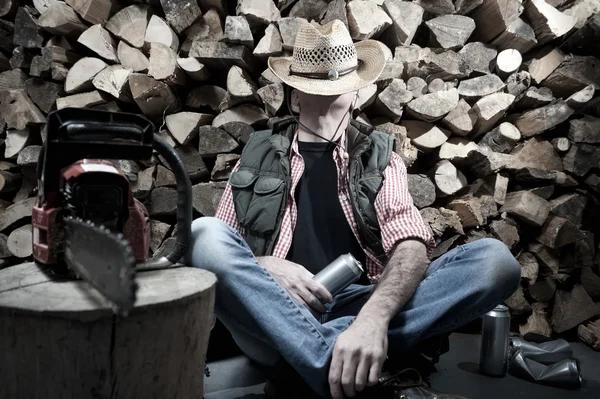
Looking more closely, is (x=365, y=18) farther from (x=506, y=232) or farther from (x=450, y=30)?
(x=506, y=232)

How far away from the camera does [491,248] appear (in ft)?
4.48

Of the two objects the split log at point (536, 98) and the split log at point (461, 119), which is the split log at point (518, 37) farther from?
the split log at point (461, 119)

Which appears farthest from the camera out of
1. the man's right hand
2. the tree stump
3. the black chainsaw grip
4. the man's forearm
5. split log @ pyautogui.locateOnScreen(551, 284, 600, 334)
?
split log @ pyautogui.locateOnScreen(551, 284, 600, 334)

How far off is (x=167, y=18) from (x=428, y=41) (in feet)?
3.31

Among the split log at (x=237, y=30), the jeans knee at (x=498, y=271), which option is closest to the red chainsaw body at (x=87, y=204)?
the jeans knee at (x=498, y=271)

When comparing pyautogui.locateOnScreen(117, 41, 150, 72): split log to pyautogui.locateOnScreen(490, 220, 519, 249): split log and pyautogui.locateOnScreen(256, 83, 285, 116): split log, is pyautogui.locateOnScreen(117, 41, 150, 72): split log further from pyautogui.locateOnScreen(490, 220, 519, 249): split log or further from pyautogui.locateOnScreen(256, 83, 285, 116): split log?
pyautogui.locateOnScreen(490, 220, 519, 249): split log

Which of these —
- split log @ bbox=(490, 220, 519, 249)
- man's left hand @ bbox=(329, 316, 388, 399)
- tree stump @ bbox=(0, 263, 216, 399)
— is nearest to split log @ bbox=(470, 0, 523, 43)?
split log @ bbox=(490, 220, 519, 249)

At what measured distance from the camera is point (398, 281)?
4.42ft

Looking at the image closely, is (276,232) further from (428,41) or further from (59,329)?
(428,41)

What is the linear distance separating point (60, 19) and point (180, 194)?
133 centimetres

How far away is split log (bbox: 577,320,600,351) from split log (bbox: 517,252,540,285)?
261 millimetres

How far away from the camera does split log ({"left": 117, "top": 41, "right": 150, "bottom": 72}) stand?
6.57 ft

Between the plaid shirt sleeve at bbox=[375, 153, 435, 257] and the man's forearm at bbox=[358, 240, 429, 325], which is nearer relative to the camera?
the man's forearm at bbox=[358, 240, 429, 325]

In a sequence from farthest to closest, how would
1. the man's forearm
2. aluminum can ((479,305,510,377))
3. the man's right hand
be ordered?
aluminum can ((479,305,510,377)) < the man's right hand < the man's forearm
